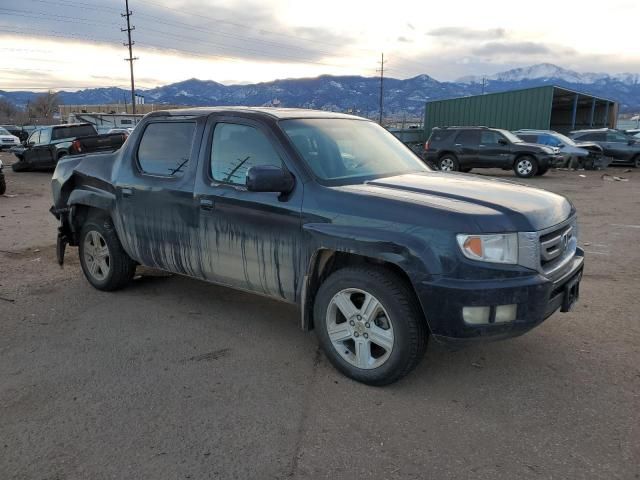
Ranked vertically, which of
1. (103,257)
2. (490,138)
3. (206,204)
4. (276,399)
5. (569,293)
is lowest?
(276,399)

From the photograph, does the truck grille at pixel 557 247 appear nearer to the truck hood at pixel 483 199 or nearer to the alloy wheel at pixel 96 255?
the truck hood at pixel 483 199

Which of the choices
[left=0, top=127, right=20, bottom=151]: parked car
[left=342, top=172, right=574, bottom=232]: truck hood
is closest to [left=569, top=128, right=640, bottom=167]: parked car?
[left=342, top=172, right=574, bottom=232]: truck hood

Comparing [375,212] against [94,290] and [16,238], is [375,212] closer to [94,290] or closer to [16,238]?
[94,290]

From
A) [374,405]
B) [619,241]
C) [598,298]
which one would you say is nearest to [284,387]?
[374,405]

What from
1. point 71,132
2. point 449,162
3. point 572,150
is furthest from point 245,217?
point 572,150

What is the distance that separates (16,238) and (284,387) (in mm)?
6628

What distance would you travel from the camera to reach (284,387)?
3.58 m

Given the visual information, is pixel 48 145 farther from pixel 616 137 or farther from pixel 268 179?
pixel 616 137

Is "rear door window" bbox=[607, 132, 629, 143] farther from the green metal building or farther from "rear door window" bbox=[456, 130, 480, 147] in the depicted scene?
the green metal building

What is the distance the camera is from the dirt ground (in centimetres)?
279

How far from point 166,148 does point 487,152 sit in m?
15.6

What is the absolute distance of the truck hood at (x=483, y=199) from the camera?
3213 mm

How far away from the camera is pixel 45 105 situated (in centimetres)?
9769

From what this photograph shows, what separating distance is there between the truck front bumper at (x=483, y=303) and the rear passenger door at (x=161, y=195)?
7.06ft
